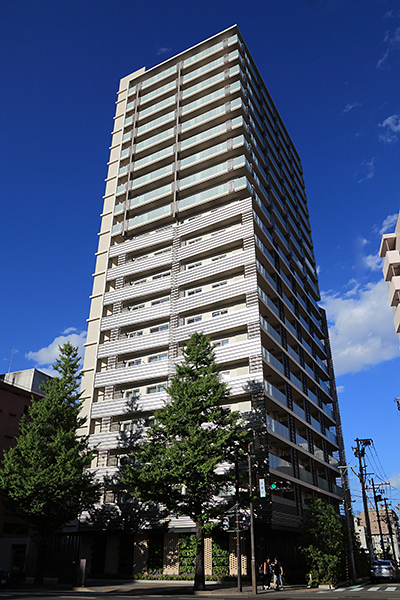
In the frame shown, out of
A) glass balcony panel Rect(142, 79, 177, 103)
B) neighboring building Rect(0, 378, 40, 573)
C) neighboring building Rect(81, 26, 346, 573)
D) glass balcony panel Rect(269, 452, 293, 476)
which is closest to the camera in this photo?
glass balcony panel Rect(269, 452, 293, 476)

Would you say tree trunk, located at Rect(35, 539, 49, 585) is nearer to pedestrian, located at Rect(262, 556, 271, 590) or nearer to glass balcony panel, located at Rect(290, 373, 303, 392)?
pedestrian, located at Rect(262, 556, 271, 590)

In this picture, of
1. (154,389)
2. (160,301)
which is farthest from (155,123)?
(154,389)

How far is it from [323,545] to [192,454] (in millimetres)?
13591

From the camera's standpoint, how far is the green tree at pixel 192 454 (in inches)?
1105

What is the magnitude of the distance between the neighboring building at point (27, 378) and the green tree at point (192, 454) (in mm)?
34433

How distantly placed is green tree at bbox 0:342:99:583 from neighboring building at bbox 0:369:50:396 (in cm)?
2639

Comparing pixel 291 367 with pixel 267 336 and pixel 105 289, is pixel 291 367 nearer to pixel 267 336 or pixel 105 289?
pixel 267 336

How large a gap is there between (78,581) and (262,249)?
31074 millimetres

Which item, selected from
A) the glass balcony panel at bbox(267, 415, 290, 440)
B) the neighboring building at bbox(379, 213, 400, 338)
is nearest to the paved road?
the glass balcony panel at bbox(267, 415, 290, 440)

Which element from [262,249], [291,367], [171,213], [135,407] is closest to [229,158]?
[171,213]

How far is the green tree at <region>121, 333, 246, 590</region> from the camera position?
92.1 feet

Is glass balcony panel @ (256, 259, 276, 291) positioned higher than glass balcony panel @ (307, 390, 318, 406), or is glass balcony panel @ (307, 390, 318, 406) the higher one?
glass balcony panel @ (256, 259, 276, 291)

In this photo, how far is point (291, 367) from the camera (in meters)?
49.3

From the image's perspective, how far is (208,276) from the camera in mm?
44844
